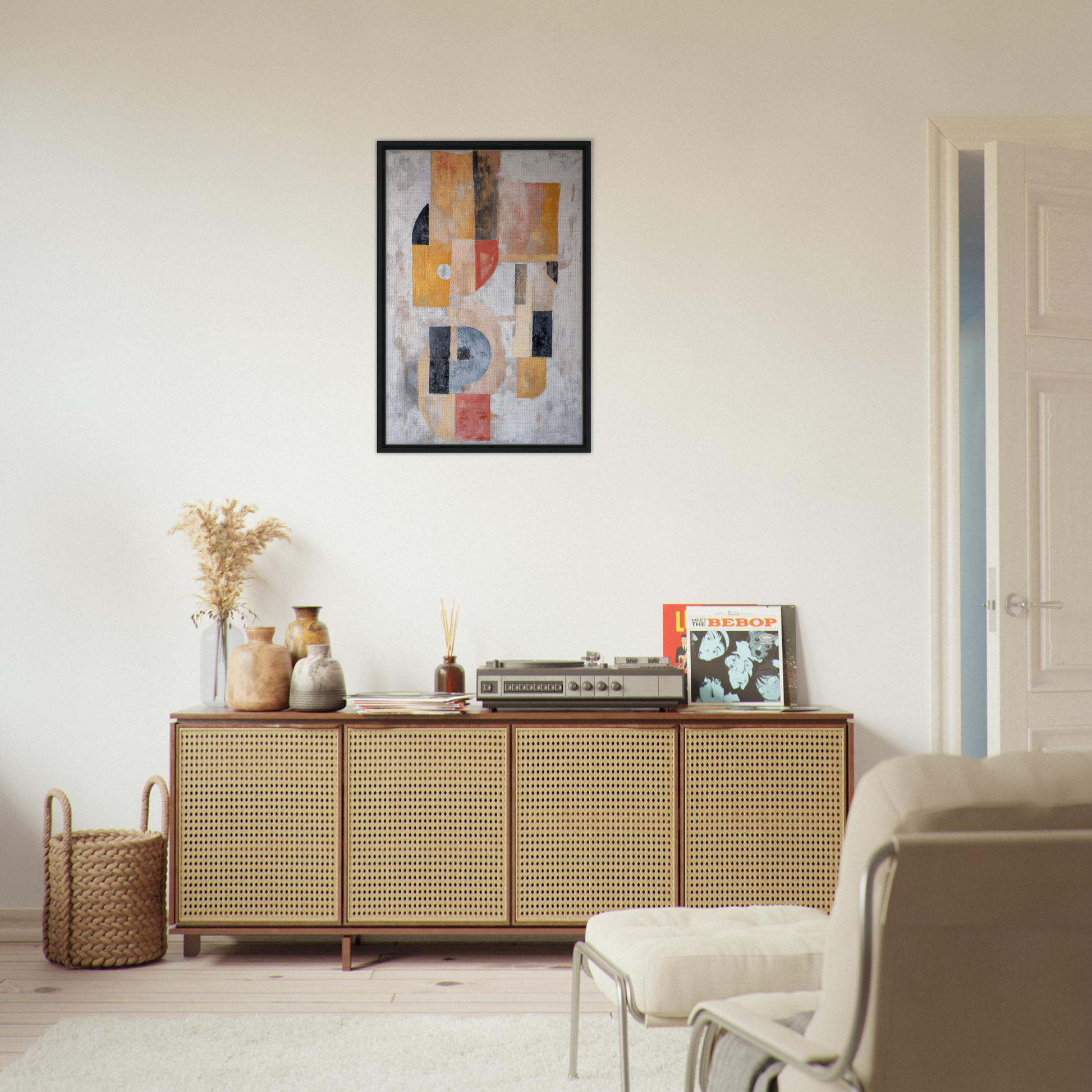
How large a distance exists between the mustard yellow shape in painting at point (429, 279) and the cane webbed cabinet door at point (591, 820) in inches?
58.0

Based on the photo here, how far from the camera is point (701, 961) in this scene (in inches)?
74.6

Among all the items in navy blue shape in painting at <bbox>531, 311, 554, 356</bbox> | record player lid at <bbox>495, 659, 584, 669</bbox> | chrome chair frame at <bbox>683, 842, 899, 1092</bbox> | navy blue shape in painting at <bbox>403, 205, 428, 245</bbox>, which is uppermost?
navy blue shape in painting at <bbox>403, 205, 428, 245</bbox>

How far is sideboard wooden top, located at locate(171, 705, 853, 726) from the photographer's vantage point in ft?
10.0

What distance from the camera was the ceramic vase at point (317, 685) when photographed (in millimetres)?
3119

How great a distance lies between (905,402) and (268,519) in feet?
7.14

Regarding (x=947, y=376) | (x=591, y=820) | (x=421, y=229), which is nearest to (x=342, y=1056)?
(x=591, y=820)

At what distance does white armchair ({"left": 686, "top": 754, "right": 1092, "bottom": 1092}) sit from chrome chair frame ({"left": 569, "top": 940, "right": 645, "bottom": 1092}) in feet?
2.18

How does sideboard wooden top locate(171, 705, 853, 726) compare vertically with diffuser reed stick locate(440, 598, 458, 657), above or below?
below

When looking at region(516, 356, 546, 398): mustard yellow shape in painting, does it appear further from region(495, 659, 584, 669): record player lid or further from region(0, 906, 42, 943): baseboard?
region(0, 906, 42, 943): baseboard

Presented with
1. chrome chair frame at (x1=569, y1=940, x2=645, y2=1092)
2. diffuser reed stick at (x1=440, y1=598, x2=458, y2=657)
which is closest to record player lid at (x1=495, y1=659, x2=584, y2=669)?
diffuser reed stick at (x1=440, y1=598, x2=458, y2=657)

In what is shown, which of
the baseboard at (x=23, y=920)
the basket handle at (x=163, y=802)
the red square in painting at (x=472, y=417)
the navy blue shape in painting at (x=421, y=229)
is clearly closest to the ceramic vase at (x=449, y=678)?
the red square in painting at (x=472, y=417)

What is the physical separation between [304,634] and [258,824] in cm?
59

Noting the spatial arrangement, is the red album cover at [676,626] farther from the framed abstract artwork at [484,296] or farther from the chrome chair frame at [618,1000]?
the chrome chair frame at [618,1000]

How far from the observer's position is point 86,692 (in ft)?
11.3
